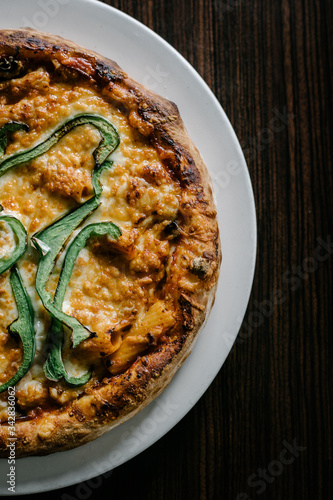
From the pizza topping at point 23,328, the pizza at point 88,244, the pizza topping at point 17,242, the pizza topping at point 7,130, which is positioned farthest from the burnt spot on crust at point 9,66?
the pizza topping at point 23,328

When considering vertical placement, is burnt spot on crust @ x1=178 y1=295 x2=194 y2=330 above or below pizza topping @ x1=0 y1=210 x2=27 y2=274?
below

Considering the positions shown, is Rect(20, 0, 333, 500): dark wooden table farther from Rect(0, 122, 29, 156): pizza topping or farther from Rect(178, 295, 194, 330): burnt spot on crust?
Rect(0, 122, 29, 156): pizza topping

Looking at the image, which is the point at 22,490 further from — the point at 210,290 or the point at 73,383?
the point at 210,290

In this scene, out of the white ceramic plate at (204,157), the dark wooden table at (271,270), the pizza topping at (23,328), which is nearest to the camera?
the pizza topping at (23,328)

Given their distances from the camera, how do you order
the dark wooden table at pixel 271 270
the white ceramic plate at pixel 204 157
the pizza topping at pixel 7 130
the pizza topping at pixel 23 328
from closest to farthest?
the pizza topping at pixel 23 328 → the pizza topping at pixel 7 130 → the white ceramic plate at pixel 204 157 → the dark wooden table at pixel 271 270

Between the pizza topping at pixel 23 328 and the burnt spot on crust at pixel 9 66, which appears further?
the burnt spot on crust at pixel 9 66

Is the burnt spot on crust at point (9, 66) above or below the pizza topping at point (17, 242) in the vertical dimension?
above

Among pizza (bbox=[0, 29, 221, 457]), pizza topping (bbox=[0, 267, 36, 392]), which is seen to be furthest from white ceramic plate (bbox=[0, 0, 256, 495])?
pizza topping (bbox=[0, 267, 36, 392])

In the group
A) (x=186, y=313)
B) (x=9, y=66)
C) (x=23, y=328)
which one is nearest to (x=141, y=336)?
(x=186, y=313)

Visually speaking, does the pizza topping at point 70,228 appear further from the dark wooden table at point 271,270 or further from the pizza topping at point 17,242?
the dark wooden table at point 271,270
